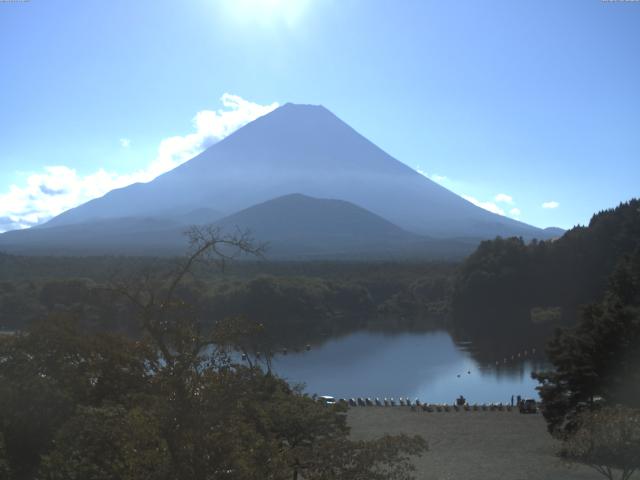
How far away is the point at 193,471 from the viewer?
3.54m

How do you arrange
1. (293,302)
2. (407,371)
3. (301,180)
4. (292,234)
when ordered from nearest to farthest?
(407,371) → (293,302) → (292,234) → (301,180)

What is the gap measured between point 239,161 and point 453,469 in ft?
415

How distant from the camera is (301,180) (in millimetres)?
131750

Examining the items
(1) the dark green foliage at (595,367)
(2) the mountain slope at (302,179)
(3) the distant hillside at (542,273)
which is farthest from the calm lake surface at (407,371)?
(2) the mountain slope at (302,179)

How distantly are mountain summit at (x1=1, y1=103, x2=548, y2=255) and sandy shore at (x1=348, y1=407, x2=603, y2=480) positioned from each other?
4249 inches

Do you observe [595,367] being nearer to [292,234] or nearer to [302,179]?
[292,234]

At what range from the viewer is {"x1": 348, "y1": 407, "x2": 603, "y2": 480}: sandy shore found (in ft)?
29.6

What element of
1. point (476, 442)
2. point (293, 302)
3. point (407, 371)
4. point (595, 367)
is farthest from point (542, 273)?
point (595, 367)

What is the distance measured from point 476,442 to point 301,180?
121443 mm

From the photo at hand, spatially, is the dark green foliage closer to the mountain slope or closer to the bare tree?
the bare tree

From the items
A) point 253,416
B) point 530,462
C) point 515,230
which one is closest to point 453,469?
point 530,462

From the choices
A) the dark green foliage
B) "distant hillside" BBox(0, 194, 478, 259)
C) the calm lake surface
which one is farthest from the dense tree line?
"distant hillside" BBox(0, 194, 478, 259)

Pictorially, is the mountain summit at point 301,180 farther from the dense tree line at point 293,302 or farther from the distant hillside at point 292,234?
the dense tree line at point 293,302

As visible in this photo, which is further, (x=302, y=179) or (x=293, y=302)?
(x=302, y=179)
